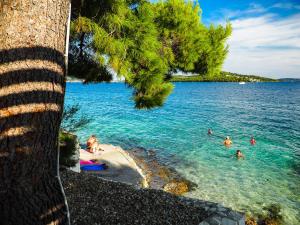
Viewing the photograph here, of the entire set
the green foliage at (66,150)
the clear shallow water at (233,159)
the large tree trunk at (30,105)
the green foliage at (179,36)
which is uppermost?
the green foliage at (179,36)

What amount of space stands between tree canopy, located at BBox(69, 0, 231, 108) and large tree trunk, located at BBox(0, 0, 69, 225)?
11.8 feet

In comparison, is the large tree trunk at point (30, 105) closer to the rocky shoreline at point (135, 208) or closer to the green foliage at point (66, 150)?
the rocky shoreline at point (135, 208)

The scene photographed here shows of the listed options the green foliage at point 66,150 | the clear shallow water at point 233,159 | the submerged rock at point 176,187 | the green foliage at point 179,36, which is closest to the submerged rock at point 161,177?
the submerged rock at point 176,187

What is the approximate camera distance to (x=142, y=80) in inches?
275

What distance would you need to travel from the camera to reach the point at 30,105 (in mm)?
2508

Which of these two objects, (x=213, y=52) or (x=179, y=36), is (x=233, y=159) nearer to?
(x=213, y=52)

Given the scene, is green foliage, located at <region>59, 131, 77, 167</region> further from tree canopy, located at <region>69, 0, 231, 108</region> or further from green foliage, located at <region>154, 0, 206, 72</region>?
green foliage, located at <region>154, 0, 206, 72</region>

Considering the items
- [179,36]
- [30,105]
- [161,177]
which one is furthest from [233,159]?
[30,105]

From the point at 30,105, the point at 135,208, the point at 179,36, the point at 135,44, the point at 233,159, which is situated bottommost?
the point at 233,159

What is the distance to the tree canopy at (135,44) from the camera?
6359 millimetres

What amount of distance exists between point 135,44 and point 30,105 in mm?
4576

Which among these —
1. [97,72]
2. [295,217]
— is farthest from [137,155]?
[97,72]

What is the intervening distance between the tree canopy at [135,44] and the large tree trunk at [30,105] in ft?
11.8

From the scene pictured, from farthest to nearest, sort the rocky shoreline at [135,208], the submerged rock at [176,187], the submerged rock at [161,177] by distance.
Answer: the submerged rock at [161,177]
the submerged rock at [176,187]
the rocky shoreline at [135,208]
